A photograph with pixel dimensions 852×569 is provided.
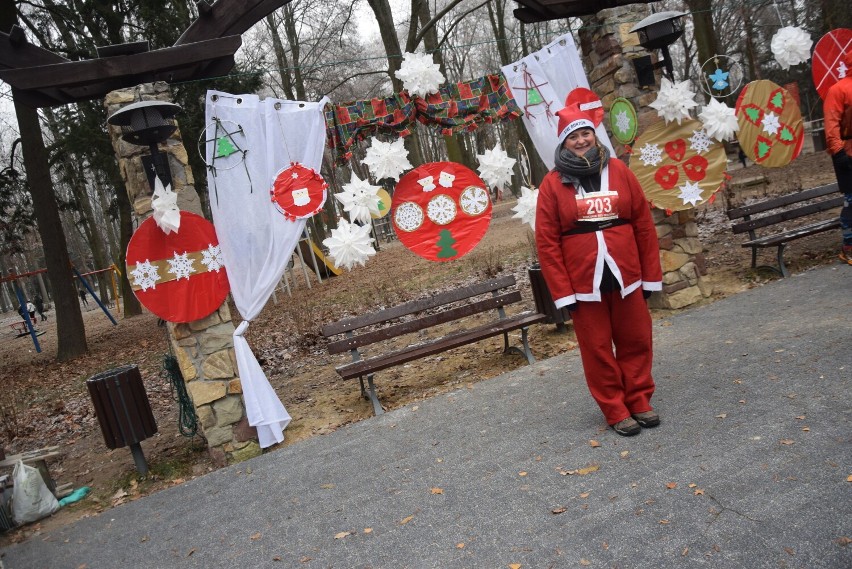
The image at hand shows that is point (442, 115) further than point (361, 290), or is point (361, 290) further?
point (361, 290)

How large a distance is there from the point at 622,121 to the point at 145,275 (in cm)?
484

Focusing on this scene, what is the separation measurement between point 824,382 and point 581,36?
A: 15.0ft

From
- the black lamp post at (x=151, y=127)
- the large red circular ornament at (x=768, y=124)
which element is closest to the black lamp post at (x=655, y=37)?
the large red circular ornament at (x=768, y=124)

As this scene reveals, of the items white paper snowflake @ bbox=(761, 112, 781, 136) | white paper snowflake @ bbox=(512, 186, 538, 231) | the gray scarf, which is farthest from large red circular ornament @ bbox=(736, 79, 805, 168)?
the gray scarf

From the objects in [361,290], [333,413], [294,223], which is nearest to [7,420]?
[333,413]

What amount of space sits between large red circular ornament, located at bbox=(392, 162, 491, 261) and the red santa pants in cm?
218

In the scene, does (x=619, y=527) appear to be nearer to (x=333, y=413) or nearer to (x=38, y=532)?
(x=333, y=413)

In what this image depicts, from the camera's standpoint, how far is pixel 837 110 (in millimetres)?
6457

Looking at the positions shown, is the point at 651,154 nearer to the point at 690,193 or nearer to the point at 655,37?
the point at 690,193

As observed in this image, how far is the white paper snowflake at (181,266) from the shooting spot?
5418mm

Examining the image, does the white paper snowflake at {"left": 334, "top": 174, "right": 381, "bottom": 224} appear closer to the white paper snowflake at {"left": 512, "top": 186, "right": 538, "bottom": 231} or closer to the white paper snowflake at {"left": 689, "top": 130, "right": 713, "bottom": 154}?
the white paper snowflake at {"left": 512, "top": 186, "right": 538, "bottom": 231}

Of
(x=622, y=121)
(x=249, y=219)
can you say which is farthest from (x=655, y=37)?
(x=249, y=219)

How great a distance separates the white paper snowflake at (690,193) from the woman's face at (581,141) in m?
2.96

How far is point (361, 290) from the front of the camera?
12844mm
